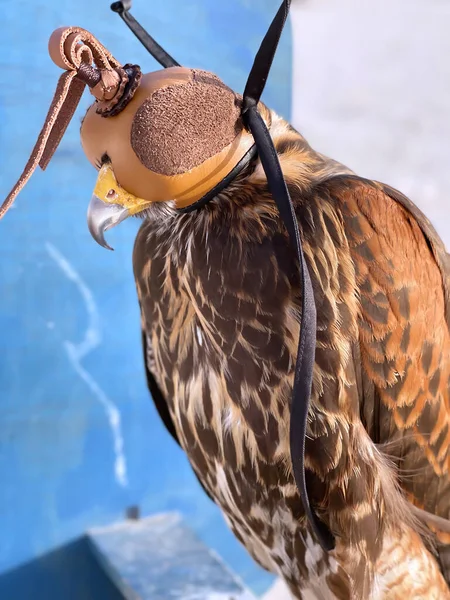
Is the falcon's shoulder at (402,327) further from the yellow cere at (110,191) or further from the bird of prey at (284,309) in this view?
the yellow cere at (110,191)

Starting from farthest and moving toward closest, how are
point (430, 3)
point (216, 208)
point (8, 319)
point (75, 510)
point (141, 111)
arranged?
point (430, 3) < point (75, 510) < point (8, 319) < point (216, 208) < point (141, 111)

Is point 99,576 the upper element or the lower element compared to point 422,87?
lower

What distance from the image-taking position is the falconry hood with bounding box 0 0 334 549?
1.59ft

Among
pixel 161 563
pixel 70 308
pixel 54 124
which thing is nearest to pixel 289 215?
pixel 54 124

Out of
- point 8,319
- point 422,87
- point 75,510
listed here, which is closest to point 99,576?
point 75,510

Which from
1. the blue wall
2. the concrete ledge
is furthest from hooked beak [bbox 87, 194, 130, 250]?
the concrete ledge

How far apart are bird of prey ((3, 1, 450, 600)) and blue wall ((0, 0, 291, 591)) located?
1.64ft

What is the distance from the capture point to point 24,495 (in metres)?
1.22

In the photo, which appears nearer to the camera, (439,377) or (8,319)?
(439,377)

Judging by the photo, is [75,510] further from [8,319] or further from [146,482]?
[8,319]

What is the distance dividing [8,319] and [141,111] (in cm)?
78

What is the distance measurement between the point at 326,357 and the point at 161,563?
2.69 ft

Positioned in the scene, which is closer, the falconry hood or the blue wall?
the falconry hood

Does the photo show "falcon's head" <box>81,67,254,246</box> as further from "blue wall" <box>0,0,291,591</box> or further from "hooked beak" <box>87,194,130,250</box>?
"blue wall" <box>0,0,291,591</box>
